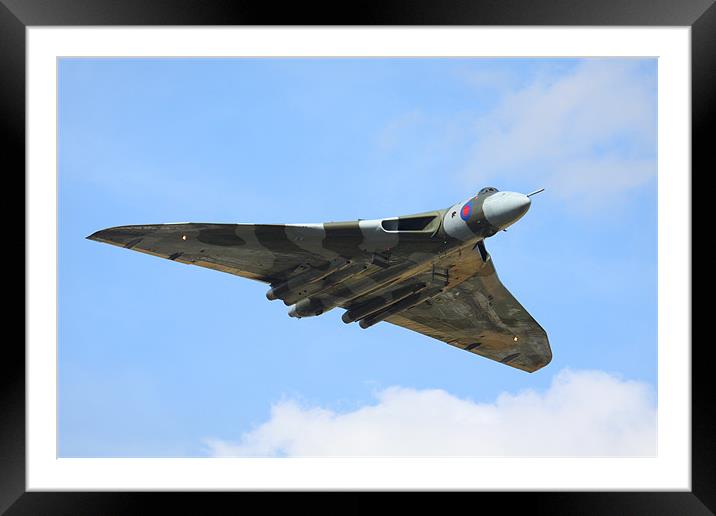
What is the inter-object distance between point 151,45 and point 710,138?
38.0 ft

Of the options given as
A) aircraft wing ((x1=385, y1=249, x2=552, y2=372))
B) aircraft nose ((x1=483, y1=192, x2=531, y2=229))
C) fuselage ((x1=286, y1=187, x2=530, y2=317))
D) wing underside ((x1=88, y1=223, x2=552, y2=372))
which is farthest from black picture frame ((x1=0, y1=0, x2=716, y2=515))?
aircraft wing ((x1=385, y1=249, x2=552, y2=372))

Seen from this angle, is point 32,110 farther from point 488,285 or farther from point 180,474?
point 488,285

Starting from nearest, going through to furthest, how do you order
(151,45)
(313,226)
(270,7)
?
(270,7), (151,45), (313,226)

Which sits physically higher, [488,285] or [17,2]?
[17,2]

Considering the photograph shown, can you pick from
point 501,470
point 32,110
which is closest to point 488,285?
point 501,470

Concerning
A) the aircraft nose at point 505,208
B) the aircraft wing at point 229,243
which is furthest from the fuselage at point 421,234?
the aircraft wing at point 229,243

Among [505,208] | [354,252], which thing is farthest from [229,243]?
[505,208]

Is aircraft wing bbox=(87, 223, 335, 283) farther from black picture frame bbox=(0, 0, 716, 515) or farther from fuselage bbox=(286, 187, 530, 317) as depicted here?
black picture frame bbox=(0, 0, 716, 515)

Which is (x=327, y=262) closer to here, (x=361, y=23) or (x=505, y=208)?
(x=505, y=208)

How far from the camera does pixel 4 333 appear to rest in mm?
16938

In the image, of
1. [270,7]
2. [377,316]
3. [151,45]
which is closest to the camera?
[270,7]

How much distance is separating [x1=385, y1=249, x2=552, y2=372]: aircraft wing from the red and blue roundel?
4081 millimetres

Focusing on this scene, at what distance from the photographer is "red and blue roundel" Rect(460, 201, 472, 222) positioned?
2297 centimetres

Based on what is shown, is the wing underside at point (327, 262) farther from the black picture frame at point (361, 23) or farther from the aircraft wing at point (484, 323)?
the black picture frame at point (361, 23)
